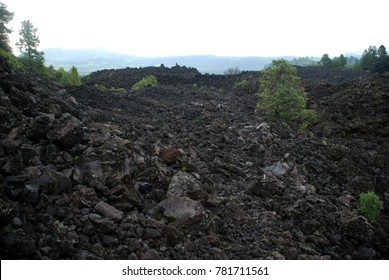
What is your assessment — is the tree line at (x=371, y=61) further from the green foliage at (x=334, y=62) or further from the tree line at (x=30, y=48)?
the tree line at (x=30, y=48)

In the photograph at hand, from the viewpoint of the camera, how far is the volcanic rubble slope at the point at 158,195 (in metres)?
5.95

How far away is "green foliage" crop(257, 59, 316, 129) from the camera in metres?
19.3

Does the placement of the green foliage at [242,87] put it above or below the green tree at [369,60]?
below

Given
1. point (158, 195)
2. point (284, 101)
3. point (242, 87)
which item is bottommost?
point (158, 195)

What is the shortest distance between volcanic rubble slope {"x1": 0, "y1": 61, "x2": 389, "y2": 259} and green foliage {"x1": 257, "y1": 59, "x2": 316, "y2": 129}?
6382 millimetres

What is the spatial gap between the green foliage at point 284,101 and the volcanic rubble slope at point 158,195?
6.38m

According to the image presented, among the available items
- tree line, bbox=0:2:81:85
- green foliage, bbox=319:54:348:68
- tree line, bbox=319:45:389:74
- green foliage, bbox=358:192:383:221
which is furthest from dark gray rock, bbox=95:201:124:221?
green foliage, bbox=319:54:348:68

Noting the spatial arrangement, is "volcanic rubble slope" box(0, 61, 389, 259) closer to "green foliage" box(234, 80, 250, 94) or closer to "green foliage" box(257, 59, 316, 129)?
"green foliage" box(257, 59, 316, 129)

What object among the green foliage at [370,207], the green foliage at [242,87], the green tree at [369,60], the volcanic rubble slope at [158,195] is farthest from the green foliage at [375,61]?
the green foliage at [370,207]

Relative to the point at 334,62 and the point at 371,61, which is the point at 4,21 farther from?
the point at 334,62

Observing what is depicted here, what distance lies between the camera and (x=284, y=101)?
19.5m

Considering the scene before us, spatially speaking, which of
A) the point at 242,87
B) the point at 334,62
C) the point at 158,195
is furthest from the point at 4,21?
the point at 334,62

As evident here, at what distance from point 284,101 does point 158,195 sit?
14.0m
